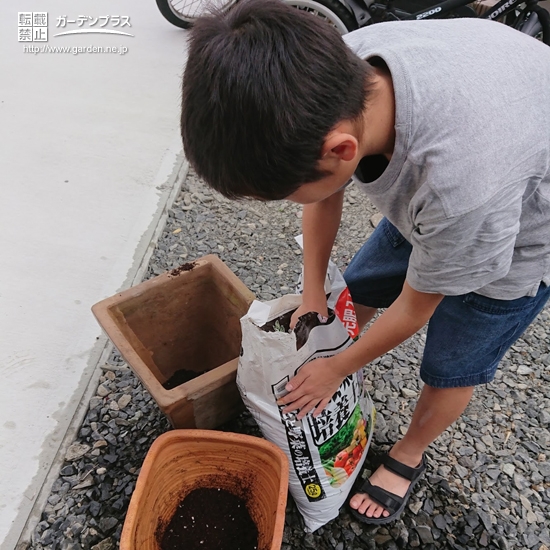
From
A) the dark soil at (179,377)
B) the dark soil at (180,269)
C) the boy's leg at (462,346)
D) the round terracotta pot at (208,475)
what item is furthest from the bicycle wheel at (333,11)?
the round terracotta pot at (208,475)

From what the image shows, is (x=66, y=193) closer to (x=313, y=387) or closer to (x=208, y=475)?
(x=208, y=475)

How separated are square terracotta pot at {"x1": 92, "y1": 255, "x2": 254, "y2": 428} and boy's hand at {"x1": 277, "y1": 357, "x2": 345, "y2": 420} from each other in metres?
0.15

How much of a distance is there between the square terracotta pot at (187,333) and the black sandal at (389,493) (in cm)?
35

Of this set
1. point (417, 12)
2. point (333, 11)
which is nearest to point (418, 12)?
point (417, 12)

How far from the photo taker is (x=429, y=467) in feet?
4.05

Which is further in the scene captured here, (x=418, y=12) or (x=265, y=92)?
(x=418, y=12)

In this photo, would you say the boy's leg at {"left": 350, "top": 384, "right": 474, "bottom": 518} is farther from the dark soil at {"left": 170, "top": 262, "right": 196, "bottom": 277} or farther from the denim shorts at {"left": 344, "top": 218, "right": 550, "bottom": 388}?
the dark soil at {"left": 170, "top": 262, "right": 196, "bottom": 277}

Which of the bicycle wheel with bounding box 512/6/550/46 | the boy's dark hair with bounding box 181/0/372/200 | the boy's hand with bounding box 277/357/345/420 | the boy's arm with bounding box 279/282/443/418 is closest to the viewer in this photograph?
the boy's dark hair with bounding box 181/0/372/200

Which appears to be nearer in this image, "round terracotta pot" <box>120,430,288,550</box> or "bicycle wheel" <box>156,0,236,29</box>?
"round terracotta pot" <box>120,430,288,550</box>

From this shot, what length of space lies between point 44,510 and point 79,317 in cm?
55

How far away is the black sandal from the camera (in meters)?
1.11

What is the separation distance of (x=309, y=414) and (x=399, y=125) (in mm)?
594

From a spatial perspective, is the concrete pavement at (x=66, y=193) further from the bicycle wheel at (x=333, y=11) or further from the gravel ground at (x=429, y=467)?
the bicycle wheel at (x=333, y=11)

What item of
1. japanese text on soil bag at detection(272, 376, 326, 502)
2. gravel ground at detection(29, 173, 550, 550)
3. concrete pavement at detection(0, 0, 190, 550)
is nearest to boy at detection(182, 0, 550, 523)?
japanese text on soil bag at detection(272, 376, 326, 502)
